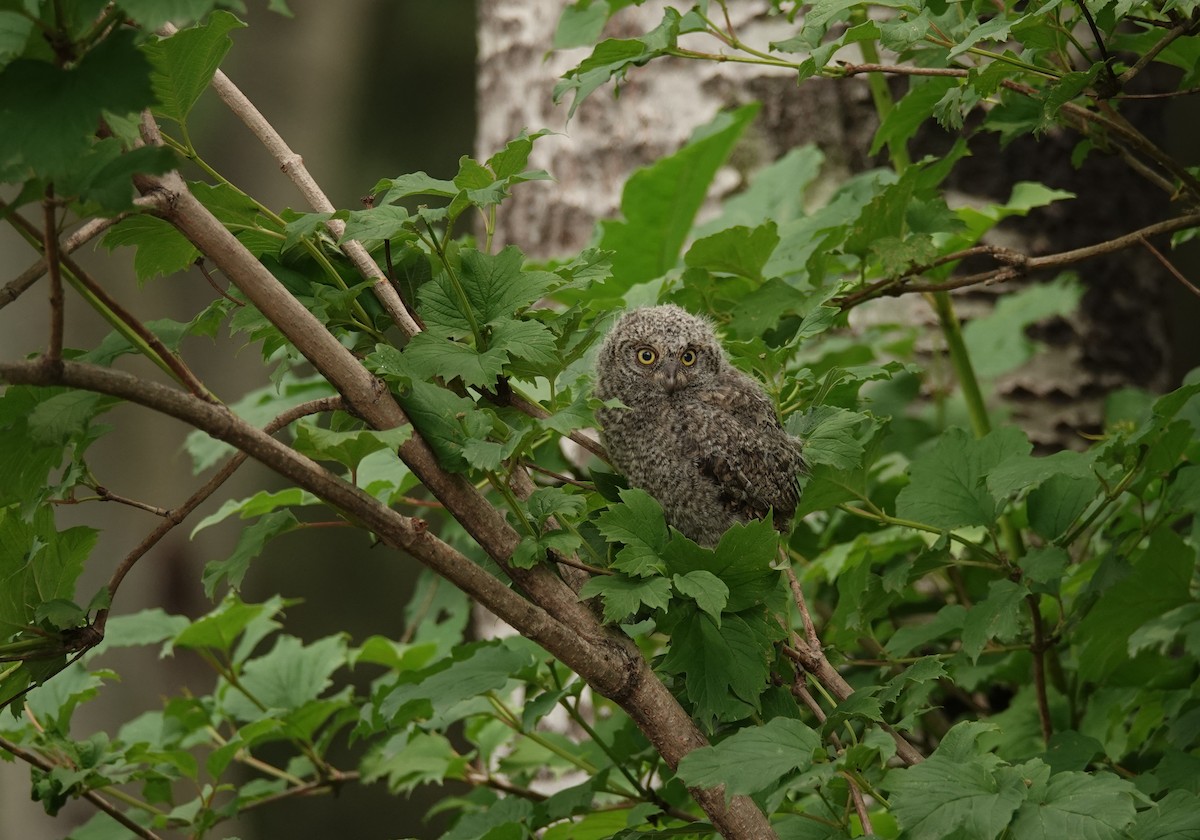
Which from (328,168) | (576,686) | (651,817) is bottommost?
(651,817)

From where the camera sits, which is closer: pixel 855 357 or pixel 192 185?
pixel 192 185

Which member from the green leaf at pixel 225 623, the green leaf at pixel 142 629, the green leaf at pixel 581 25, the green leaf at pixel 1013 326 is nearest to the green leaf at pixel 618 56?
the green leaf at pixel 581 25

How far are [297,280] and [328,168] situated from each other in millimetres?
5330

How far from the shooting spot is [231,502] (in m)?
1.75

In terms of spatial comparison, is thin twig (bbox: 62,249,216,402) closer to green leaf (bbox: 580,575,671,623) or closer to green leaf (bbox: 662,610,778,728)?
green leaf (bbox: 580,575,671,623)

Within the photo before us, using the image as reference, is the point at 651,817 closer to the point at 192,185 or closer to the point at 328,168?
the point at 192,185

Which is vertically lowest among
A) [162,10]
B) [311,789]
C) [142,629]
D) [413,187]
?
[311,789]

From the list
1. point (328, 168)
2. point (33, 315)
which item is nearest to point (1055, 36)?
point (33, 315)

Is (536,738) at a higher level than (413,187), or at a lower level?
lower

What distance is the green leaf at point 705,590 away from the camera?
40.1 inches

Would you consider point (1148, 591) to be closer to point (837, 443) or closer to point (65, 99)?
point (837, 443)

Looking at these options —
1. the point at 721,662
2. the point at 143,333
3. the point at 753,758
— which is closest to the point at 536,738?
the point at 721,662

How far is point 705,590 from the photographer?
104 cm

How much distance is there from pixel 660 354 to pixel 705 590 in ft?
1.98
